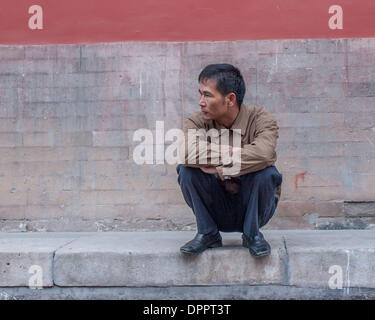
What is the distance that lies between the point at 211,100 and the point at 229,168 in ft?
1.56

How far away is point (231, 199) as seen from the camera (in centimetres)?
314

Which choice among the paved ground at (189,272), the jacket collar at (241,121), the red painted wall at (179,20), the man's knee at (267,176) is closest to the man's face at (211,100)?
the jacket collar at (241,121)

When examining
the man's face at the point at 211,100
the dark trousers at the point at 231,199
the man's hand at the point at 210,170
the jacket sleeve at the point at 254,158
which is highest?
the man's face at the point at 211,100

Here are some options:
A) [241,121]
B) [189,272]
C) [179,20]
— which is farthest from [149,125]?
[189,272]

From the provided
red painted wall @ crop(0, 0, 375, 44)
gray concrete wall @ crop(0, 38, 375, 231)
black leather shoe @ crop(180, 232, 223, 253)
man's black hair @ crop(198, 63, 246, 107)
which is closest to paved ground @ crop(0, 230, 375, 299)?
black leather shoe @ crop(180, 232, 223, 253)

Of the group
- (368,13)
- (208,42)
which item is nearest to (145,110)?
(208,42)

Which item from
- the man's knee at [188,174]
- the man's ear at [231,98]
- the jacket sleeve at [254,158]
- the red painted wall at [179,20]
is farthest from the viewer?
the red painted wall at [179,20]

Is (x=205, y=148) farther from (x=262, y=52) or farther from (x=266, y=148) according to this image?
(x=262, y=52)

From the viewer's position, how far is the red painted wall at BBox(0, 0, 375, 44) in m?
4.63

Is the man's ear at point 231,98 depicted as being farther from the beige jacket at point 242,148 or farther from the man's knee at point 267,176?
the man's knee at point 267,176

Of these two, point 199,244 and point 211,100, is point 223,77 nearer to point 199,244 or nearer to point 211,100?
point 211,100

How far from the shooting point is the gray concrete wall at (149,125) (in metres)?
4.63

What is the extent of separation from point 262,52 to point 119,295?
268 centimetres

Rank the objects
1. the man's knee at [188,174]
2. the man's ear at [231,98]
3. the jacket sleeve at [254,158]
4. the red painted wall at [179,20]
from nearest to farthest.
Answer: the jacket sleeve at [254,158] < the man's knee at [188,174] < the man's ear at [231,98] < the red painted wall at [179,20]
